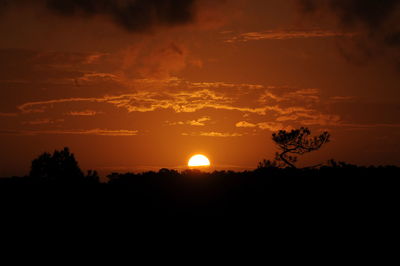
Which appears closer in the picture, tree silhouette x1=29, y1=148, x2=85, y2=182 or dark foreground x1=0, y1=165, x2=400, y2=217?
dark foreground x1=0, y1=165, x2=400, y2=217

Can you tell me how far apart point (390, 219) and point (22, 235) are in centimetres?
1068

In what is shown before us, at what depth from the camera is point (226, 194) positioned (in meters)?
15.8

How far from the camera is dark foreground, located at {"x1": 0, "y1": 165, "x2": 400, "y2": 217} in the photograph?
14.8 m

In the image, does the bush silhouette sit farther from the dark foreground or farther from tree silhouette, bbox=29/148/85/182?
the dark foreground

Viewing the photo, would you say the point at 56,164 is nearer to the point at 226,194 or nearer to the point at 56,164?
the point at 56,164

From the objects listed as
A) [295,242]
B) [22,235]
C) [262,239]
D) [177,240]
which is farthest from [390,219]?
[22,235]

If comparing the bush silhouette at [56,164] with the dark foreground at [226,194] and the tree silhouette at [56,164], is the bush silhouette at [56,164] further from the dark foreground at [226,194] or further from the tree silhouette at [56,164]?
the dark foreground at [226,194]

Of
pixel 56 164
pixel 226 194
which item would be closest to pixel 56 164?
pixel 56 164

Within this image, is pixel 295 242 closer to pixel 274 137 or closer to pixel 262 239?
pixel 262 239

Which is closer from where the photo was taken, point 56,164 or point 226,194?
point 226,194

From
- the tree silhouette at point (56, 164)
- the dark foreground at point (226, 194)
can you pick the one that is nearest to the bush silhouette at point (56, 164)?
the tree silhouette at point (56, 164)

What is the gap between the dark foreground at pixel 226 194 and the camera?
48.4ft

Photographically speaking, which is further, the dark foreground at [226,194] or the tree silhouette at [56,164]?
the tree silhouette at [56,164]

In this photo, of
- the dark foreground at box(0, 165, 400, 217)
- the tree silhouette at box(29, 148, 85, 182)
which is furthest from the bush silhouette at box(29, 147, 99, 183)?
the dark foreground at box(0, 165, 400, 217)
